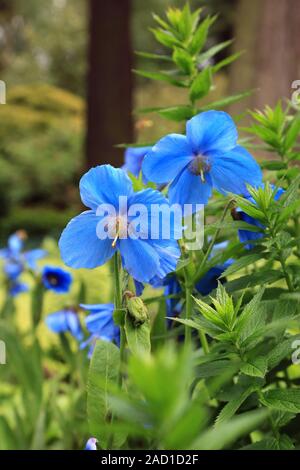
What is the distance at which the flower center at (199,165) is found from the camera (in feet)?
2.51

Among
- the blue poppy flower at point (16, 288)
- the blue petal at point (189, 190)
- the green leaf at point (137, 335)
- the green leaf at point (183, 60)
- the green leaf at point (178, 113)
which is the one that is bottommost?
the blue poppy flower at point (16, 288)

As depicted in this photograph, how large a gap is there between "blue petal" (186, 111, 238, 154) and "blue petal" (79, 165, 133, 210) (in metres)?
0.11

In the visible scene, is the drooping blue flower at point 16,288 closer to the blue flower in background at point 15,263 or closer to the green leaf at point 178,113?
the blue flower in background at point 15,263

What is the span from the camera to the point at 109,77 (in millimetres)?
7582

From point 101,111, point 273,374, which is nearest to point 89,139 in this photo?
point 101,111

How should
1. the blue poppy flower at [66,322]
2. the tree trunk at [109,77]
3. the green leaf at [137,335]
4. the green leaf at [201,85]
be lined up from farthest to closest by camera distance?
the tree trunk at [109,77]
the blue poppy flower at [66,322]
the green leaf at [201,85]
the green leaf at [137,335]

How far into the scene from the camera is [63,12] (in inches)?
566

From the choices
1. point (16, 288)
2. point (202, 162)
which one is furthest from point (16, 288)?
point (202, 162)

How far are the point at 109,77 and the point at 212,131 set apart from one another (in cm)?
705

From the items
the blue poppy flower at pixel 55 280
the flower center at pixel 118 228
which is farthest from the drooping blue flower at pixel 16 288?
the flower center at pixel 118 228

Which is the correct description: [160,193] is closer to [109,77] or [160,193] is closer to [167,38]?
[167,38]

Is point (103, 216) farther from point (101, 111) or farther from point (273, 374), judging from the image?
point (101, 111)

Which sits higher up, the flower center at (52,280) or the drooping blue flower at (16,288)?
the flower center at (52,280)
